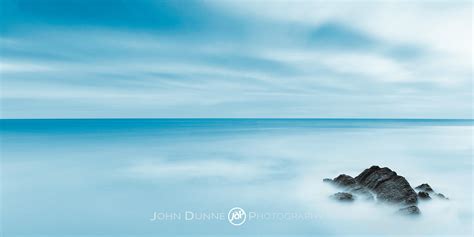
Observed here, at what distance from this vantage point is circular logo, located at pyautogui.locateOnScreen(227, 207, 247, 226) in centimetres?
616

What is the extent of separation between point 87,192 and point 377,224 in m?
6.27

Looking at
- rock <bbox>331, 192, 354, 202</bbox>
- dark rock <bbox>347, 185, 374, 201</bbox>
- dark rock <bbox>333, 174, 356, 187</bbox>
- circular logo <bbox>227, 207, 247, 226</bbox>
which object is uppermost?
dark rock <bbox>333, 174, 356, 187</bbox>

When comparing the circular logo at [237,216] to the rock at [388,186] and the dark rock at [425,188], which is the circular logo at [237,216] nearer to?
the rock at [388,186]

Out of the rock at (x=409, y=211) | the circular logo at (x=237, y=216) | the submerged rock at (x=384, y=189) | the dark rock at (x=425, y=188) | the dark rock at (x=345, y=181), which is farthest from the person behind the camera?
the dark rock at (x=345, y=181)

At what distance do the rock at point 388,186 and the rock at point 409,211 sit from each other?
0.53ft

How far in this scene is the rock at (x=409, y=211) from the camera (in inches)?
251

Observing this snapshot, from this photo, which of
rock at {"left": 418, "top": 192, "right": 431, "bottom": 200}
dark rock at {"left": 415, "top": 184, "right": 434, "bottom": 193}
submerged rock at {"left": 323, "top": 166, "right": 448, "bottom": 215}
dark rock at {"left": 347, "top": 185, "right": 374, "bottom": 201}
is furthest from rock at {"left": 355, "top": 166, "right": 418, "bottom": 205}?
dark rock at {"left": 415, "top": 184, "right": 434, "bottom": 193}

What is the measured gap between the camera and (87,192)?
25.1 ft

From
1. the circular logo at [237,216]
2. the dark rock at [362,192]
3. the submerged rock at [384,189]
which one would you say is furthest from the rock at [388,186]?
the circular logo at [237,216]

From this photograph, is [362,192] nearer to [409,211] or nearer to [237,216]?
[409,211]

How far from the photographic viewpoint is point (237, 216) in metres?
6.28

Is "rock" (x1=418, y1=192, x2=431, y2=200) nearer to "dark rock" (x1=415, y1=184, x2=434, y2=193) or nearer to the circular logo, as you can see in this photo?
"dark rock" (x1=415, y1=184, x2=434, y2=193)

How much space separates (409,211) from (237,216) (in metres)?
3.32

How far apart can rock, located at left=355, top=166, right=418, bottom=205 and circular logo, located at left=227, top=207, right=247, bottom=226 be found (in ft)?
9.60
